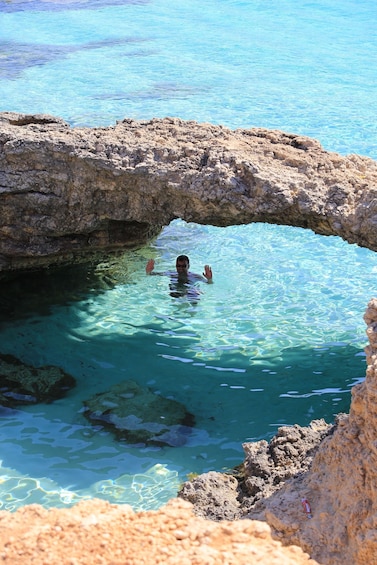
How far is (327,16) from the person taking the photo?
2217 centimetres

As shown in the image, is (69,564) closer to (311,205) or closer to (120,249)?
(311,205)

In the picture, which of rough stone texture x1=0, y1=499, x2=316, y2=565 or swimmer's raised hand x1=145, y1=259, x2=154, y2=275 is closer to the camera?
rough stone texture x1=0, y1=499, x2=316, y2=565

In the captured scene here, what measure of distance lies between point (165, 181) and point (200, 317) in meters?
2.27

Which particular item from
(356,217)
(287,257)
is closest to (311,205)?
(356,217)

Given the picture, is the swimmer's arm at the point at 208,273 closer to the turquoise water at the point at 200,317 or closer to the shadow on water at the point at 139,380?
the turquoise water at the point at 200,317

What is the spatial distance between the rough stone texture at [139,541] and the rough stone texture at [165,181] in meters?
3.90

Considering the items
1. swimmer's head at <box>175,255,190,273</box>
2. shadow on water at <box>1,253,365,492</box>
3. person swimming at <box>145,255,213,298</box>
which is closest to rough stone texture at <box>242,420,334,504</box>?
shadow on water at <box>1,253,365,492</box>

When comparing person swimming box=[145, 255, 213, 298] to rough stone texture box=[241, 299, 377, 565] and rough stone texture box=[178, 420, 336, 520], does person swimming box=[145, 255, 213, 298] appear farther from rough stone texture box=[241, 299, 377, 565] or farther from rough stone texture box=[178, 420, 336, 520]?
rough stone texture box=[241, 299, 377, 565]

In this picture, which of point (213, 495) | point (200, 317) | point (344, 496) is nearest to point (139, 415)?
point (213, 495)

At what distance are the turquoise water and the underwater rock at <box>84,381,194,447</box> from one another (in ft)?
0.37

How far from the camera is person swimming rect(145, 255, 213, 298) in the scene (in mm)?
10438

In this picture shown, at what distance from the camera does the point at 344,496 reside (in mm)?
5504

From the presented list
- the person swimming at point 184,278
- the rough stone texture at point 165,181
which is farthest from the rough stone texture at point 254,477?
the person swimming at point 184,278

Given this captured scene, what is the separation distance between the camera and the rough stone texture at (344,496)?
531 centimetres
